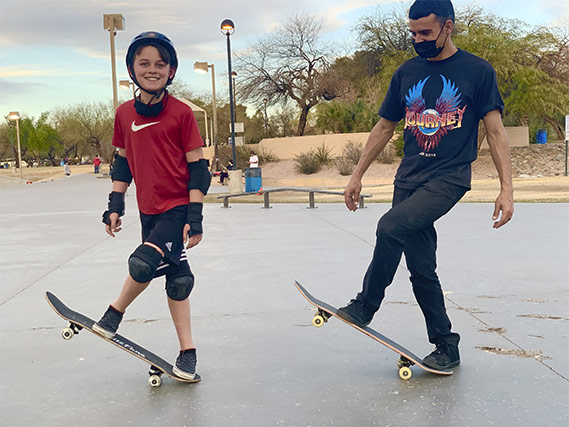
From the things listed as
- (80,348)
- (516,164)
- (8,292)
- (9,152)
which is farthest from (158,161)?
(9,152)

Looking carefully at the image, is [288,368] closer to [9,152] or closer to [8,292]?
[8,292]

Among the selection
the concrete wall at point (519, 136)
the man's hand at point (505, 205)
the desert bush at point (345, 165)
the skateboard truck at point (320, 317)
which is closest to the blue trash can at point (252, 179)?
the desert bush at point (345, 165)

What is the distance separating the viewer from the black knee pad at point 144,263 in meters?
3.13

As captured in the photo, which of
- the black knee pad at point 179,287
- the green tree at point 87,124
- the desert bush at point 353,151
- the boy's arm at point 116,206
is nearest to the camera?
the black knee pad at point 179,287

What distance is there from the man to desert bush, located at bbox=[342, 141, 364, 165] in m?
28.0

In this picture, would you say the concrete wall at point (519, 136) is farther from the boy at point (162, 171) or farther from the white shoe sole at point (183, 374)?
the white shoe sole at point (183, 374)

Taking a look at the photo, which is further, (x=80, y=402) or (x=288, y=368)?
(x=288, y=368)

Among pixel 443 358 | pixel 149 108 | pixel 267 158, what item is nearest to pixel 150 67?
pixel 149 108

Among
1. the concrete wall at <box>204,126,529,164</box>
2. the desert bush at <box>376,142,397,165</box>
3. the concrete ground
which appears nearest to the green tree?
the concrete wall at <box>204,126,529,164</box>

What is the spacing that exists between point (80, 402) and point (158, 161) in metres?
1.27

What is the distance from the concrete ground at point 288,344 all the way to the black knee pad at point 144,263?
614 millimetres

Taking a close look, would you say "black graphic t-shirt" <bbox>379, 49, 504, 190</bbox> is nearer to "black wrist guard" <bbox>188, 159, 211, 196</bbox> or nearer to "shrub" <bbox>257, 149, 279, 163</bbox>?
"black wrist guard" <bbox>188, 159, 211, 196</bbox>

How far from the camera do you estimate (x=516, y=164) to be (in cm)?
3206

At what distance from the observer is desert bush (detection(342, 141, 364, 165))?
3203cm
